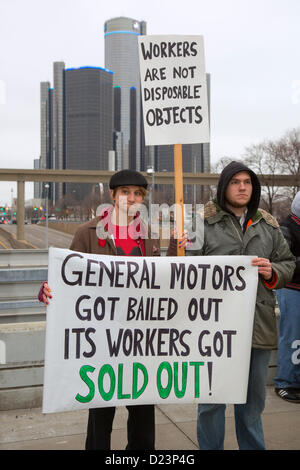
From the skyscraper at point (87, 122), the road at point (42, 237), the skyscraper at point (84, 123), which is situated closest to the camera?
the road at point (42, 237)

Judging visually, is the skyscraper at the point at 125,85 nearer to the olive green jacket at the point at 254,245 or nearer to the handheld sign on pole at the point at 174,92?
the handheld sign on pole at the point at 174,92

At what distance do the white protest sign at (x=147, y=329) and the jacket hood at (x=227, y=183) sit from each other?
0.33 m

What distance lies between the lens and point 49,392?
9.35 feet

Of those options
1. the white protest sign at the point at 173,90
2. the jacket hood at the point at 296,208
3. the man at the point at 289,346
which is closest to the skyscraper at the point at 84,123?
the man at the point at 289,346

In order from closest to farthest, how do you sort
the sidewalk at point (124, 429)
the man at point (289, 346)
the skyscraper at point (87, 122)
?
the sidewalk at point (124, 429) < the man at point (289, 346) < the skyscraper at point (87, 122)

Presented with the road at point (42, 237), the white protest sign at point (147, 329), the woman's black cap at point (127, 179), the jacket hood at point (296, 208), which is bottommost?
the road at point (42, 237)

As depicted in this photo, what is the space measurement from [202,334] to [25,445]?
168 centimetres

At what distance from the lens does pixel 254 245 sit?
3025mm

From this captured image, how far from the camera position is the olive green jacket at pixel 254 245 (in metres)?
3.01

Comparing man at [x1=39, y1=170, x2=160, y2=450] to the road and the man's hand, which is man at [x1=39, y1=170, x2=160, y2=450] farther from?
the road

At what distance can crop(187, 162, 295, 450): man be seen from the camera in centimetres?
299

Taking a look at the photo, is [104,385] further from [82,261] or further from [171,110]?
[171,110]

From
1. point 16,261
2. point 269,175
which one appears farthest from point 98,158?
point 16,261

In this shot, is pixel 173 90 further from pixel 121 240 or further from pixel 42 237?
pixel 42 237
